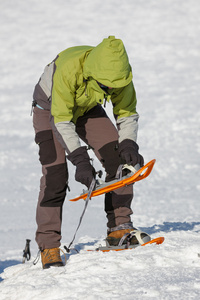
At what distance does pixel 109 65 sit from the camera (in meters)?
3.80

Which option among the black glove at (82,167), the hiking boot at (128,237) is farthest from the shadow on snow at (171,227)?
the black glove at (82,167)

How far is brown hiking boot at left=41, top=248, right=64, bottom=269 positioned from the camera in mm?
4086

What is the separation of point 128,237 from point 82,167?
84cm

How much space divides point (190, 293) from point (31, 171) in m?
5.69

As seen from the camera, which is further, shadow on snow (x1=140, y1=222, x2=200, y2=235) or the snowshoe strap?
shadow on snow (x1=140, y1=222, x2=200, y2=235)

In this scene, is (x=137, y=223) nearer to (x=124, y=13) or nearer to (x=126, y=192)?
(x=126, y=192)

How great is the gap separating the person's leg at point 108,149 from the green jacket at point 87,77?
7.3 inches

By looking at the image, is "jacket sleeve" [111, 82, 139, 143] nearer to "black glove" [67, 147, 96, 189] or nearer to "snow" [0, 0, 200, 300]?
"black glove" [67, 147, 96, 189]

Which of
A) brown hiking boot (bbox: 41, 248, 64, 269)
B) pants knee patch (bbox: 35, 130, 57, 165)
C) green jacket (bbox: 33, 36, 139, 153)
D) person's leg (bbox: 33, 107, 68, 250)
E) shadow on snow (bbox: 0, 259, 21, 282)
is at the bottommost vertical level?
shadow on snow (bbox: 0, 259, 21, 282)

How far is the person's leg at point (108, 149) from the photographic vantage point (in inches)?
174

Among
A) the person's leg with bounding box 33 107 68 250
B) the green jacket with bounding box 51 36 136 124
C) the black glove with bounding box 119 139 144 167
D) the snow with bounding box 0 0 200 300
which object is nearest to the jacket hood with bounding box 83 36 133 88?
the green jacket with bounding box 51 36 136 124

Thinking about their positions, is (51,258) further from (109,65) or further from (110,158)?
(109,65)

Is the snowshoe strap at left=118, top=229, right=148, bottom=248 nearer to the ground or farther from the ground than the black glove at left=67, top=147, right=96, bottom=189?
nearer to the ground

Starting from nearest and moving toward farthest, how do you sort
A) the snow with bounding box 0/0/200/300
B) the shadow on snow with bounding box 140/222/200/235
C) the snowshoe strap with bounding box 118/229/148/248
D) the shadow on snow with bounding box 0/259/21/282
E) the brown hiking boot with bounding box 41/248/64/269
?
the snow with bounding box 0/0/200/300 < the brown hiking boot with bounding box 41/248/64/269 < the snowshoe strap with bounding box 118/229/148/248 < the shadow on snow with bounding box 0/259/21/282 < the shadow on snow with bounding box 140/222/200/235
